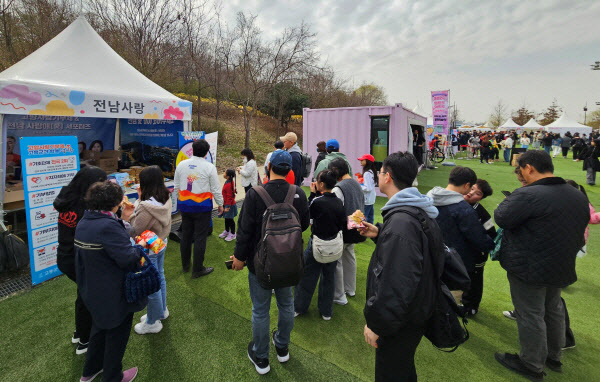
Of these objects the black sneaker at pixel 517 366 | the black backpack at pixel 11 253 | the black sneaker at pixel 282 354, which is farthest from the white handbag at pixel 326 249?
the black backpack at pixel 11 253

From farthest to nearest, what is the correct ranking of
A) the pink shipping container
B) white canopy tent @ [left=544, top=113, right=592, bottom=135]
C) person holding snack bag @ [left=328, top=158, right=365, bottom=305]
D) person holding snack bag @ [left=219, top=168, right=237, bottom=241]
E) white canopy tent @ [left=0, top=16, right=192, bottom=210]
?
white canopy tent @ [left=544, top=113, right=592, bottom=135], the pink shipping container, person holding snack bag @ [left=219, top=168, right=237, bottom=241], white canopy tent @ [left=0, top=16, right=192, bottom=210], person holding snack bag @ [left=328, top=158, right=365, bottom=305]

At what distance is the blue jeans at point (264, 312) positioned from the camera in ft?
7.59

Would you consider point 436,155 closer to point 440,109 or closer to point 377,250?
point 440,109

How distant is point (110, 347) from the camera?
2.06 metres

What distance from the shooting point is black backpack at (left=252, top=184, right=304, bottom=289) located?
2.06m

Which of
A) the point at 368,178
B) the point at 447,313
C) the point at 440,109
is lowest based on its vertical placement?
the point at 447,313

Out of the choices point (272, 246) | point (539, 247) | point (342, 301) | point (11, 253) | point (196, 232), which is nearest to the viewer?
point (272, 246)

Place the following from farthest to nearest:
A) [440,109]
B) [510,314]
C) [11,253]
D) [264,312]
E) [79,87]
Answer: [440,109] < [79,87] < [11,253] < [510,314] < [264,312]

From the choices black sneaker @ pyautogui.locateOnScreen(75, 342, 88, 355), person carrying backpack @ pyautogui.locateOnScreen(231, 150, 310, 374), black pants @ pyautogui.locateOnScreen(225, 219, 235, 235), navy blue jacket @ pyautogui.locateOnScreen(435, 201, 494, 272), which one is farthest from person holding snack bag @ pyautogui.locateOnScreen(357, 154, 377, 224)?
black sneaker @ pyautogui.locateOnScreen(75, 342, 88, 355)

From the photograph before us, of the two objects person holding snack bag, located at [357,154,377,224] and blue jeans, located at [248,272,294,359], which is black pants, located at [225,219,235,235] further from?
blue jeans, located at [248,272,294,359]

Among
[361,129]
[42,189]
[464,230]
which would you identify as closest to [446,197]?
[464,230]

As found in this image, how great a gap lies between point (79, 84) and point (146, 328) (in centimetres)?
391

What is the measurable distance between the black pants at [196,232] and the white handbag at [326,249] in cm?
171

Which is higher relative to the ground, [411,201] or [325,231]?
[411,201]
